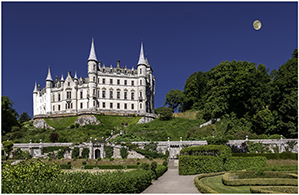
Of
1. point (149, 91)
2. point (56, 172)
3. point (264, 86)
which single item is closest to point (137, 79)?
point (149, 91)

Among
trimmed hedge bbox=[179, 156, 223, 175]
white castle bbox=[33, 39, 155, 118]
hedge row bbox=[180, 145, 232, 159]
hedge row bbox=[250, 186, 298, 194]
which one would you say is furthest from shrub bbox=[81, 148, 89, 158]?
hedge row bbox=[250, 186, 298, 194]

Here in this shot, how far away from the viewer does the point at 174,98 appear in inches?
3196

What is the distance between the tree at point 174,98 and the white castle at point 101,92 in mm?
6976

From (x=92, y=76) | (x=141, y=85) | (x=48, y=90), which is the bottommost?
(x=48, y=90)

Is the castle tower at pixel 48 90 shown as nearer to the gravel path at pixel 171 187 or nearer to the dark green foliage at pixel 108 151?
the dark green foliage at pixel 108 151

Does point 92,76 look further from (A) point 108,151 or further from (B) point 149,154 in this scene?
(B) point 149,154

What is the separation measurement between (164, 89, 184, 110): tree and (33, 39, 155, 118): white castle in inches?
275

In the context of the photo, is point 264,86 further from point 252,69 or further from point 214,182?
point 214,182

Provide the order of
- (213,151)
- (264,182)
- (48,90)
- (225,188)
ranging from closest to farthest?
(225,188)
(264,182)
(213,151)
(48,90)

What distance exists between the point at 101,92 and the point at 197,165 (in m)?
49.3

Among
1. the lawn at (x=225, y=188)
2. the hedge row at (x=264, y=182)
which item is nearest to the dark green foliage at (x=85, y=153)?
the lawn at (x=225, y=188)

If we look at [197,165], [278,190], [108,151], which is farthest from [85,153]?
[278,190]

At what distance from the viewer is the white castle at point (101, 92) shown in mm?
73562

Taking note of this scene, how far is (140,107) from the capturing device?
75.1 m
